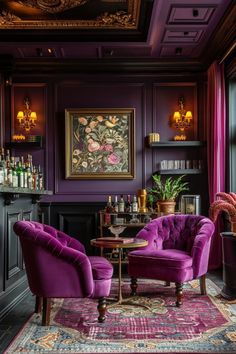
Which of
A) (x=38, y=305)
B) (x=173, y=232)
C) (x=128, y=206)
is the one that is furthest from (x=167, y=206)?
(x=38, y=305)

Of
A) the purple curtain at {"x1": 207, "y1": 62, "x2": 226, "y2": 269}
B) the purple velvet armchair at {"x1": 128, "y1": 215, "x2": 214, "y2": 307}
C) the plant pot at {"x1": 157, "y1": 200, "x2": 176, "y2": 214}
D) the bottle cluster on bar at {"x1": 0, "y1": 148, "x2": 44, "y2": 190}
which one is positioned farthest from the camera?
the plant pot at {"x1": 157, "y1": 200, "x2": 176, "y2": 214}

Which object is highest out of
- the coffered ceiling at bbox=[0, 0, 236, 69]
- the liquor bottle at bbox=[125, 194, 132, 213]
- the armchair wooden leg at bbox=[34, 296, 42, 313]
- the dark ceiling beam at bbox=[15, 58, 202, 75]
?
the coffered ceiling at bbox=[0, 0, 236, 69]

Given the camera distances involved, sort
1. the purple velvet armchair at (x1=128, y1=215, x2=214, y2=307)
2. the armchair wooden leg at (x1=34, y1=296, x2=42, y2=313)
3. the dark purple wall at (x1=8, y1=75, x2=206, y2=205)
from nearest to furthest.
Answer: the armchair wooden leg at (x1=34, y1=296, x2=42, y2=313) → the purple velvet armchair at (x1=128, y1=215, x2=214, y2=307) → the dark purple wall at (x1=8, y1=75, x2=206, y2=205)

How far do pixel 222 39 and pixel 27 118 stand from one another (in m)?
2.99

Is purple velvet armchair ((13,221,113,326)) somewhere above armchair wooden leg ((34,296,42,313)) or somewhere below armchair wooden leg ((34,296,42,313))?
above

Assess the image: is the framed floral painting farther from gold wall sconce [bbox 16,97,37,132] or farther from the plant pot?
the plant pot

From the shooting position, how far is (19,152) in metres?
6.62

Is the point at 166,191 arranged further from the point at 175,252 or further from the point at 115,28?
the point at 115,28

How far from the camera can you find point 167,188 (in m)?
6.27

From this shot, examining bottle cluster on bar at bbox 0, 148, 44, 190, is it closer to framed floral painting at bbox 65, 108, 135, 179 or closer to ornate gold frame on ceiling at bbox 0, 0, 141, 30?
framed floral painting at bbox 65, 108, 135, 179

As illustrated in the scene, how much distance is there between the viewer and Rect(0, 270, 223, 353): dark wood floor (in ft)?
10.8

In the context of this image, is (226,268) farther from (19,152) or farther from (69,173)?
(19,152)

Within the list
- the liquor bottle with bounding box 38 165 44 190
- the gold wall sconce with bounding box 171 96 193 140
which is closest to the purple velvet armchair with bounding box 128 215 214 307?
the liquor bottle with bounding box 38 165 44 190

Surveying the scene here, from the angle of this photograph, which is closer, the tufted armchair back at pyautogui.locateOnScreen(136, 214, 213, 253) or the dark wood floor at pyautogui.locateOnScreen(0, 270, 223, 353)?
the dark wood floor at pyautogui.locateOnScreen(0, 270, 223, 353)
